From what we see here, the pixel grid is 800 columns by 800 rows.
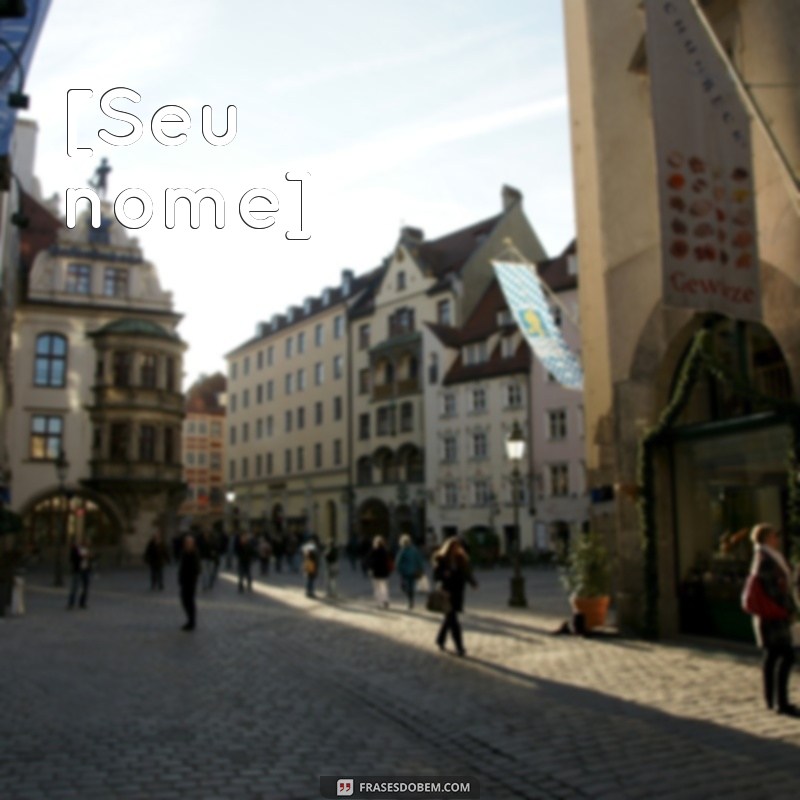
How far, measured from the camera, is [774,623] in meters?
8.25

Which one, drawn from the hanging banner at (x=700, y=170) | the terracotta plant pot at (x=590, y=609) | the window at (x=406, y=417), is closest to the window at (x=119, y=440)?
the window at (x=406, y=417)

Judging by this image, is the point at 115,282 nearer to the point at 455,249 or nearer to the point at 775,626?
the point at 455,249

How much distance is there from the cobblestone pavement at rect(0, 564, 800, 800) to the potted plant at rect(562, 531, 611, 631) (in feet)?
2.00

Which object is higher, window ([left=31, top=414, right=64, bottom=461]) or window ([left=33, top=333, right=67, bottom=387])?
window ([left=33, top=333, right=67, bottom=387])

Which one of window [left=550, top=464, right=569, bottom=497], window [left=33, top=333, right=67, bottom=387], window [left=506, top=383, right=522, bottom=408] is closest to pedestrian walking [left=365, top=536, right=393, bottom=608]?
window [left=550, top=464, right=569, bottom=497]

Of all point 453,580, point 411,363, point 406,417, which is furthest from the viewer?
point 411,363

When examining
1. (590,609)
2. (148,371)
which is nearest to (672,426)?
(590,609)

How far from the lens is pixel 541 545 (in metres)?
47.8

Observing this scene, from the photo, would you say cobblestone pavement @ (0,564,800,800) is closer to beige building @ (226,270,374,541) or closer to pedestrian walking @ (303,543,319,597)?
pedestrian walking @ (303,543,319,597)

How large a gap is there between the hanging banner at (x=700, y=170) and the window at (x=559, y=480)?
37641 mm

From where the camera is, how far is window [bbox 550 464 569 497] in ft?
155

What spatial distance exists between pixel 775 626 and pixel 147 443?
42032 mm

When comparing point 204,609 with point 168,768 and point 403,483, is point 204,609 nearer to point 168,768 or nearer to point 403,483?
point 168,768

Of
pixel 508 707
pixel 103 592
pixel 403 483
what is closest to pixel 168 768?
pixel 508 707
